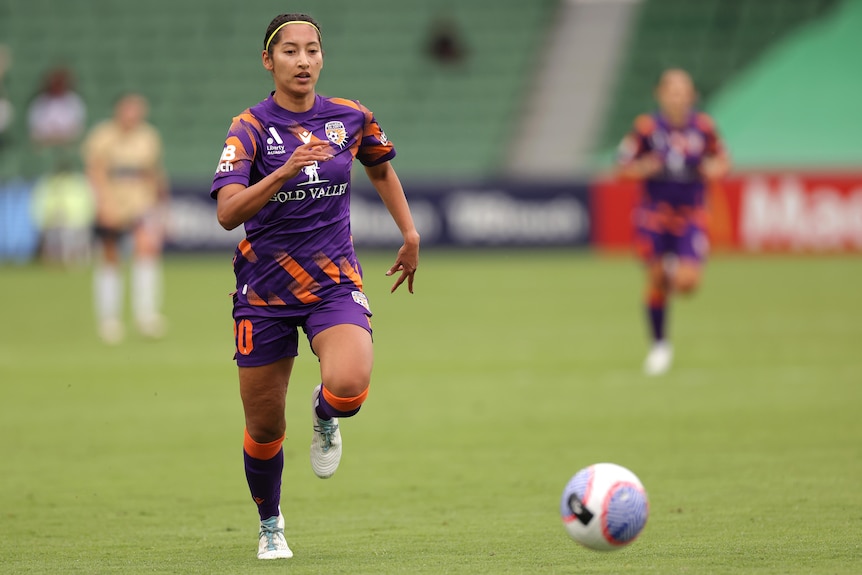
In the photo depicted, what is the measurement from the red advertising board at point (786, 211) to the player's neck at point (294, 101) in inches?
747

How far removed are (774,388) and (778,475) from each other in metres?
3.77

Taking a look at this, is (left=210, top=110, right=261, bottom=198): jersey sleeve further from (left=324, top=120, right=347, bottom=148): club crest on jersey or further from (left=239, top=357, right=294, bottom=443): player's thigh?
(left=239, top=357, right=294, bottom=443): player's thigh

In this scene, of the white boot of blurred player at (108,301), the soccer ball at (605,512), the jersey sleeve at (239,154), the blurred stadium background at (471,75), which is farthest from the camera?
the blurred stadium background at (471,75)

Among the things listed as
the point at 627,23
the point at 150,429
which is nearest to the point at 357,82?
the point at 627,23

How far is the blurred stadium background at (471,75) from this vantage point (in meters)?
30.2

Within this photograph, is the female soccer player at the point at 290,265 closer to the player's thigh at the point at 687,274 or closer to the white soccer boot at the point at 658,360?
the white soccer boot at the point at 658,360

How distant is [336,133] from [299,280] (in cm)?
67

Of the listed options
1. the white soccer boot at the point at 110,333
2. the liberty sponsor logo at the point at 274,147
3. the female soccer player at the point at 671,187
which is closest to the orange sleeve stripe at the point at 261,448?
the liberty sponsor logo at the point at 274,147

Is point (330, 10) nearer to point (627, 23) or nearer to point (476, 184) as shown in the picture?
point (627, 23)

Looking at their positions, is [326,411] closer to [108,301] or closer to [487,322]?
[108,301]

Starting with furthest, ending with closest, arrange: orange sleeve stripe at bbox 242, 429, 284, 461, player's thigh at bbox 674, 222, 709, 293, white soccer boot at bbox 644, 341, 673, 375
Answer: player's thigh at bbox 674, 222, 709, 293 < white soccer boot at bbox 644, 341, 673, 375 < orange sleeve stripe at bbox 242, 429, 284, 461

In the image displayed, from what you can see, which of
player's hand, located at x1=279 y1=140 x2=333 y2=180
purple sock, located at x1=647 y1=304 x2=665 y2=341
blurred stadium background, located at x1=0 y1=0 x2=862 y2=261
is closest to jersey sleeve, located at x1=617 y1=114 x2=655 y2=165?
purple sock, located at x1=647 y1=304 x2=665 y2=341

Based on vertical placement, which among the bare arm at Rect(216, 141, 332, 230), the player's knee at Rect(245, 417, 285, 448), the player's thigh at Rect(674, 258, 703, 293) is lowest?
the player's thigh at Rect(674, 258, 703, 293)

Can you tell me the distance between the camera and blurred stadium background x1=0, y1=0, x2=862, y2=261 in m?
30.2
